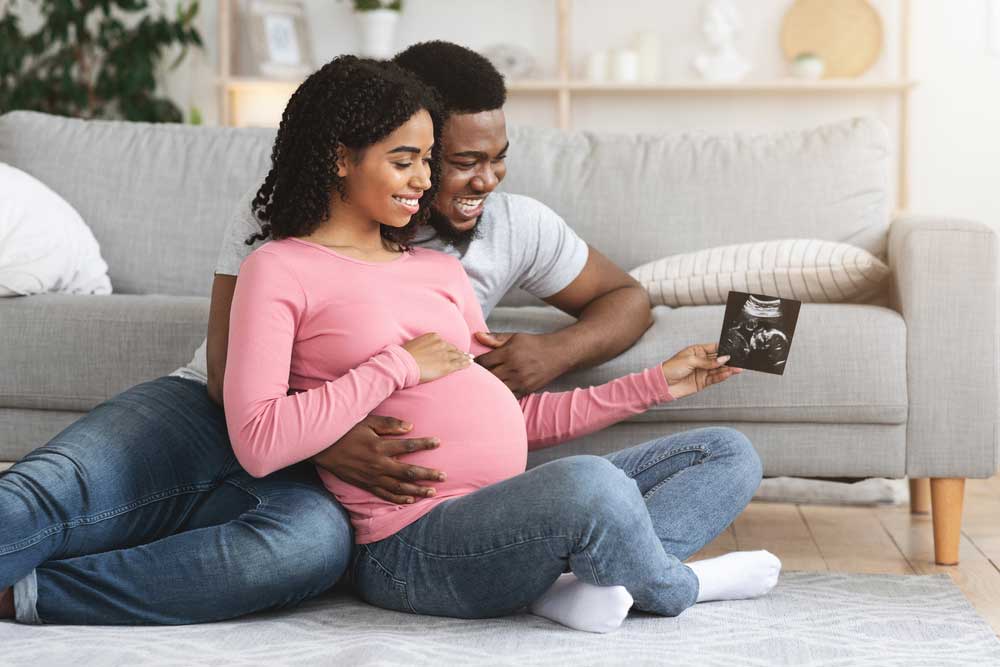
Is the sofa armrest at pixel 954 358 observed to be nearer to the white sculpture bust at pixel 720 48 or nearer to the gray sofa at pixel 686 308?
the gray sofa at pixel 686 308

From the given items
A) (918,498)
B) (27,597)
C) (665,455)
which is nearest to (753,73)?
(918,498)

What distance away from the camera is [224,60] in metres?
4.33

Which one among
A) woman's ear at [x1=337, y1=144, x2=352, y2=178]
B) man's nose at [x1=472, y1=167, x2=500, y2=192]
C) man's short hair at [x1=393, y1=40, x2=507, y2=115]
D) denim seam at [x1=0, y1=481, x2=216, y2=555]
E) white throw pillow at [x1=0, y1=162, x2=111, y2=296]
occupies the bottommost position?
denim seam at [x1=0, y1=481, x2=216, y2=555]

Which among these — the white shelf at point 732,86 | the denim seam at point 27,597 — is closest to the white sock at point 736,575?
the denim seam at point 27,597

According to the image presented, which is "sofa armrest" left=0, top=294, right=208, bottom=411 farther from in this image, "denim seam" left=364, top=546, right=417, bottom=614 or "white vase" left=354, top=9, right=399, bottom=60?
"white vase" left=354, top=9, right=399, bottom=60

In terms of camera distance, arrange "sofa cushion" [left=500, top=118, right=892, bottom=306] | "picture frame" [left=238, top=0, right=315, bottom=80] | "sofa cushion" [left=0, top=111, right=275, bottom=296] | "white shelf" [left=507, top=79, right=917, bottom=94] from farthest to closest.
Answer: "picture frame" [left=238, top=0, right=315, bottom=80]
"white shelf" [left=507, top=79, right=917, bottom=94]
"sofa cushion" [left=0, top=111, right=275, bottom=296]
"sofa cushion" [left=500, top=118, right=892, bottom=306]

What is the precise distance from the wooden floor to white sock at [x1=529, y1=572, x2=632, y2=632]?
603 millimetres

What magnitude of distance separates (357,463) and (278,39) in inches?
127

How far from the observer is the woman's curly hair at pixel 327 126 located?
60.4 inches

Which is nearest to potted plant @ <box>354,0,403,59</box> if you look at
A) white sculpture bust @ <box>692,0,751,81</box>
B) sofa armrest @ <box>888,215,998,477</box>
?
white sculpture bust @ <box>692,0,751,81</box>

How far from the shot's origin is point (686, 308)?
209 centimetres

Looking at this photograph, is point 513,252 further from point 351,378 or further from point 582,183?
point 582,183

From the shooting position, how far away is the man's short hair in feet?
5.64

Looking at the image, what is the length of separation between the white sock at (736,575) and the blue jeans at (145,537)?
49 centimetres
